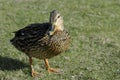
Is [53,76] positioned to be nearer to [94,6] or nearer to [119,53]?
[119,53]

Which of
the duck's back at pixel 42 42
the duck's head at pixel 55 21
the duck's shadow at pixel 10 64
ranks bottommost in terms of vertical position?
the duck's shadow at pixel 10 64

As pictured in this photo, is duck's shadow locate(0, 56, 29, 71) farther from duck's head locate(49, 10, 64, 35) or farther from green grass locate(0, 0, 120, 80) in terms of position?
duck's head locate(49, 10, 64, 35)

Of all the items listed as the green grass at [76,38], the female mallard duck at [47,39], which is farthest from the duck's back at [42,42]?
the green grass at [76,38]

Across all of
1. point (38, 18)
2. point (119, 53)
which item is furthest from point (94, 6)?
→ point (119, 53)

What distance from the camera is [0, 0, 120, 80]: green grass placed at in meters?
8.21

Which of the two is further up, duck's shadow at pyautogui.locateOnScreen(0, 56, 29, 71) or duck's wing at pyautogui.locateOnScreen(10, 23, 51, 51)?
duck's wing at pyautogui.locateOnScreen(10, 23, 51, 51)

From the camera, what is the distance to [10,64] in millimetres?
8461

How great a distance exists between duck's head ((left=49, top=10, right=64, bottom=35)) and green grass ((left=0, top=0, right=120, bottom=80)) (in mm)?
1079

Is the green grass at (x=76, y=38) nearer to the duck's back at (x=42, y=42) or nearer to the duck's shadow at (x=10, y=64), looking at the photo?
the duck's shadow at (x=10, y=64)

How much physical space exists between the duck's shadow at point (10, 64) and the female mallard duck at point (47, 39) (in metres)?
0.63

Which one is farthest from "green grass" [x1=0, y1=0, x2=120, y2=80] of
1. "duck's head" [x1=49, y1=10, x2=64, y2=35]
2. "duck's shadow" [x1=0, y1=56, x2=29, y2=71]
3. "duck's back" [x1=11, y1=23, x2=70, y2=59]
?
"duck's head" [x1=49, y1=10, x2=64, y2=35]

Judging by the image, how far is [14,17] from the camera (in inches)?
474

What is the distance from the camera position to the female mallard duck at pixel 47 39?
743 cm

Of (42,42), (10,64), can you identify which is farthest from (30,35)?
(10,64)
